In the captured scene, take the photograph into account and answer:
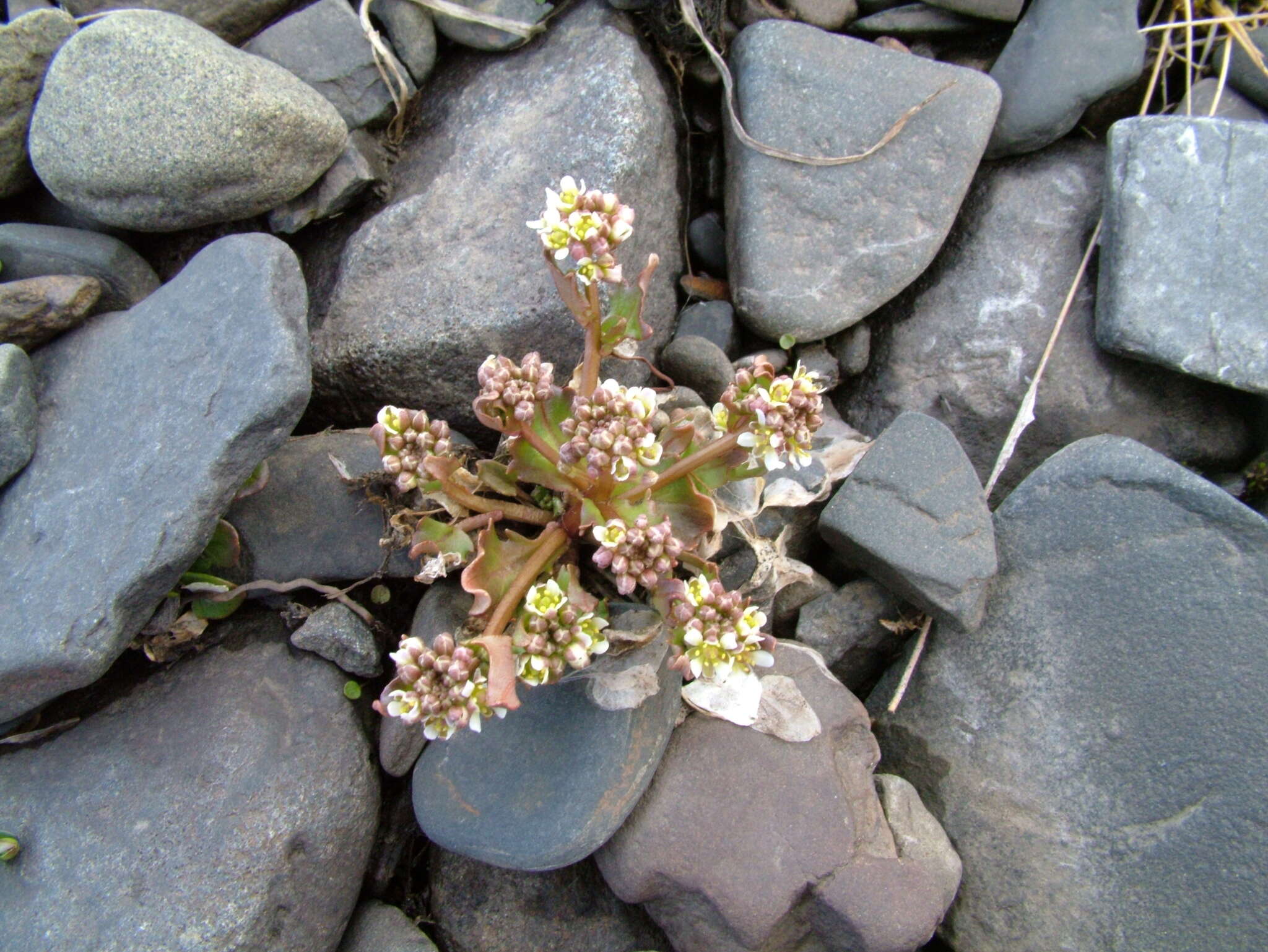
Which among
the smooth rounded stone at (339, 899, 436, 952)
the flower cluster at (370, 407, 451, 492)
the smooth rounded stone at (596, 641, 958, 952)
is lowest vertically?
the smooth rounded stone at (339, 899, 436, 952)

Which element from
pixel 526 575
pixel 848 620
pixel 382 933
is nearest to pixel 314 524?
pixel 526 575

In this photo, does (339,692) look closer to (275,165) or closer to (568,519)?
(568,519)

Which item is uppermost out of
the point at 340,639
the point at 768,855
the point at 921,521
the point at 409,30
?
the point at 409,30

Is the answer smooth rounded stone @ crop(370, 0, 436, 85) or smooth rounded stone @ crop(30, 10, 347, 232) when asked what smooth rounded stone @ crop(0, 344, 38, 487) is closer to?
smooth rounded stone @ crop(30, 10, 347, 232)

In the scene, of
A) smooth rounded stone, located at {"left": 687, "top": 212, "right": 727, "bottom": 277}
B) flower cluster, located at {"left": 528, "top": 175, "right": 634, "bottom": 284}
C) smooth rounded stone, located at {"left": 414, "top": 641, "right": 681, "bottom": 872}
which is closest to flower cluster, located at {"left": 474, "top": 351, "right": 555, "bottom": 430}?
flower cluster, located at {"left": 528, "top": 175, "right": 634, "bottom": 284}

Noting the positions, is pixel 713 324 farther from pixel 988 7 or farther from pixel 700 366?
pixel 988 7

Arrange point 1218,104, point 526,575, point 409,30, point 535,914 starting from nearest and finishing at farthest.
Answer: point 526,575
point 535,914
point 409,30
point 1218,104
